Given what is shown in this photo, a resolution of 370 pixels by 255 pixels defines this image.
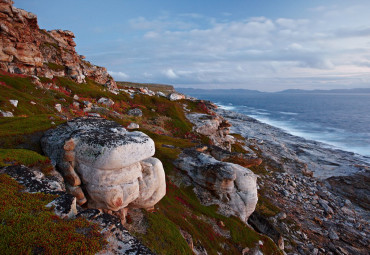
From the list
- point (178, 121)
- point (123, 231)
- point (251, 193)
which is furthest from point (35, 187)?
point (178, 121)

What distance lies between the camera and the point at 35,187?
448 inches

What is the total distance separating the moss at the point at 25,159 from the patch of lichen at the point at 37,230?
3829 millimetres

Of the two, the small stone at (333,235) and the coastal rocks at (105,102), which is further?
the coastal rocks at (105,102)

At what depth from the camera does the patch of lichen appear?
298 inches

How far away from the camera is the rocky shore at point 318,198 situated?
28.8m

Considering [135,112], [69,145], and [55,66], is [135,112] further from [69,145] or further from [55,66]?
[69,145]

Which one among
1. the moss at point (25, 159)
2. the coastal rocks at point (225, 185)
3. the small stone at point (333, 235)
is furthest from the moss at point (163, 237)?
the small stone at point (333, 235)

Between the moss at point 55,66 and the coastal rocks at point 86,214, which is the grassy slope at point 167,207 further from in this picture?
the moss at point 55,66

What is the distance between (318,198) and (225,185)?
2702cm

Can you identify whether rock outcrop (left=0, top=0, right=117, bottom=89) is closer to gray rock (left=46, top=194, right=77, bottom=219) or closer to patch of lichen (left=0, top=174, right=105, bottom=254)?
patch of lichen (left=0, top=174, right=105, bottom=254)

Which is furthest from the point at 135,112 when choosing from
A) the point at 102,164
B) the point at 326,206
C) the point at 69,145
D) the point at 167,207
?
the point at 326,206

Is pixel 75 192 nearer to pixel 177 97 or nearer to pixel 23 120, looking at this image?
pixel 23 120

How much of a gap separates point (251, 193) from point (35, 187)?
2285 cm

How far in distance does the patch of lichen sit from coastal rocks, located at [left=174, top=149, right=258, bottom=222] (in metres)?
17.6
